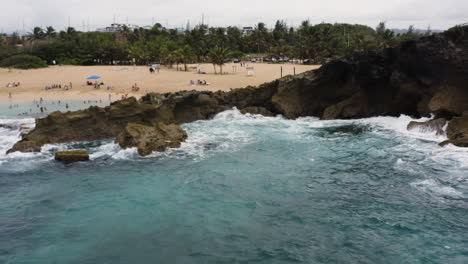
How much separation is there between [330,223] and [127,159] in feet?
44.7

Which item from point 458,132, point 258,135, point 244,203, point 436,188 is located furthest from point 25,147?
point 458,132

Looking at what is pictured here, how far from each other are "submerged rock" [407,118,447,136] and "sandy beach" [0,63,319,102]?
98.2 feet

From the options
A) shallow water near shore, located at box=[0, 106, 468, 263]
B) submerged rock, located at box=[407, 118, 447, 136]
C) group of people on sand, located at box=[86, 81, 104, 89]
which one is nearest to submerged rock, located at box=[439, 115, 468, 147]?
shallow water near shore, located at box=[0, 106, 468, 263]

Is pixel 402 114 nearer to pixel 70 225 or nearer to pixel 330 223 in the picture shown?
pixel 330 223

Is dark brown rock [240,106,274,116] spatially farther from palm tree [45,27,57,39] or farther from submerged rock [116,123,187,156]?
palm tree [45,27,57,39]

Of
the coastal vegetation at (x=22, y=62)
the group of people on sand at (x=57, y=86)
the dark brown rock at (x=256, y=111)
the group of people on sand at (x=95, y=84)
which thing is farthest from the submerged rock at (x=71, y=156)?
the coastal vegetation at (x=22, y=62)

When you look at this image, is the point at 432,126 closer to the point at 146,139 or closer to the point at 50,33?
the point at 146,139

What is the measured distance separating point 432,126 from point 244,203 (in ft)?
57.7

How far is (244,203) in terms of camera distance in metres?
16.4

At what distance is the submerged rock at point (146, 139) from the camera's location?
23.9 meters

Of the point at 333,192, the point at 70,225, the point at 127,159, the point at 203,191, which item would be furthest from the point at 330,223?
the point at 127,159

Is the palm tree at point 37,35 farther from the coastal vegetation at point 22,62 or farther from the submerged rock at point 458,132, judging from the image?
the submerged rock at point 458,132

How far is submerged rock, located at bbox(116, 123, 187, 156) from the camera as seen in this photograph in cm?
2392

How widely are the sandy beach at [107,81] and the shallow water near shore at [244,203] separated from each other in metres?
30.8
